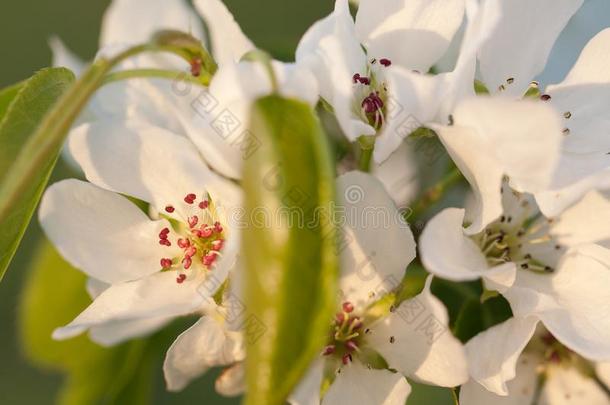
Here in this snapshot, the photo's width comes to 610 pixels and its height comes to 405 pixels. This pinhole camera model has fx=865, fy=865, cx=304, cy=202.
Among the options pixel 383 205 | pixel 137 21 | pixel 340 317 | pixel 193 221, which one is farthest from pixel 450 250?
pixel 137 21

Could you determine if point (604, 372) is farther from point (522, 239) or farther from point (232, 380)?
point (232, 380)

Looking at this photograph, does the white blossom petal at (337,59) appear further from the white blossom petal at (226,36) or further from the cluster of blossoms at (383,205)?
the white blossom petal at (226,36)

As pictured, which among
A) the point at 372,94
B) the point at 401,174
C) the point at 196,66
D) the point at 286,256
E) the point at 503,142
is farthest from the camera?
the point at 401,174

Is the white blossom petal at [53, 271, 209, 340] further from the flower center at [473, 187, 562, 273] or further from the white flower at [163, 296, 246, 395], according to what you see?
the flower center at [473, 187, 562, 273]

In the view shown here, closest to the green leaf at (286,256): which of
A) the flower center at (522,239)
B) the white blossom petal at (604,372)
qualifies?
the flower center at (522,239)

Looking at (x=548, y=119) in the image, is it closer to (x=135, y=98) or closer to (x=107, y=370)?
(x=135, y=98)

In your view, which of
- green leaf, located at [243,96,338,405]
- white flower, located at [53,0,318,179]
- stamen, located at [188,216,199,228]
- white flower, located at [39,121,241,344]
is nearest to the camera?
green leaf, located at [243,96,338,405]

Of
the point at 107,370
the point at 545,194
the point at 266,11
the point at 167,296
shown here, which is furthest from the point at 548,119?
the point at 266,11

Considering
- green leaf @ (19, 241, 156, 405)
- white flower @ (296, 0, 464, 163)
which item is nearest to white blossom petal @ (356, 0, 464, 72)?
white flower @ (296, 0, 464, 163)
